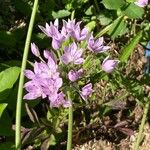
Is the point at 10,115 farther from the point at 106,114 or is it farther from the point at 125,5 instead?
the point at 125,5

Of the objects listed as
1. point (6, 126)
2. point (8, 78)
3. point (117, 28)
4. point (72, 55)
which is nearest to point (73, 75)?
point (72, 55)

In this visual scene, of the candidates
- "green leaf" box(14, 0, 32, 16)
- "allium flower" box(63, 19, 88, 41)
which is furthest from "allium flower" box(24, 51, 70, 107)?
"green leaf" box(14, 0, 32, 16)

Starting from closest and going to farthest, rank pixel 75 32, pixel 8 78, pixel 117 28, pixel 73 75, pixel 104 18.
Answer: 1. pixel 73 75
2. pixel 75 32
3. pixel 8 78
4. pixel 117 28
5. pixel 104 18

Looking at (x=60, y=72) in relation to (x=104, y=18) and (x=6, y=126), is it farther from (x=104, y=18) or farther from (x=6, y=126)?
(x=104, y=18)

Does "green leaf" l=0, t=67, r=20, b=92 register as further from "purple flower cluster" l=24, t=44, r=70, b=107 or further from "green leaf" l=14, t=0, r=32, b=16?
"green leaf" l=14, t=0, r=32, b=16

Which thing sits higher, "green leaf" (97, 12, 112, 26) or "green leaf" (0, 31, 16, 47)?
"green leaf" (97, 12, 112, 26)
